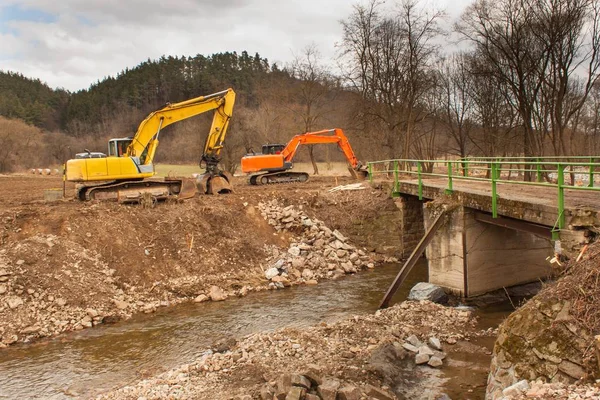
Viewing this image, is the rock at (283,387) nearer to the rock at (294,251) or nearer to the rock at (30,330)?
the rock at (30,330)

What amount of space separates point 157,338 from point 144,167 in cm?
810

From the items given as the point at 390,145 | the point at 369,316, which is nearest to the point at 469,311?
the point at 369,316

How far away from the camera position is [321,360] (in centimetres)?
828

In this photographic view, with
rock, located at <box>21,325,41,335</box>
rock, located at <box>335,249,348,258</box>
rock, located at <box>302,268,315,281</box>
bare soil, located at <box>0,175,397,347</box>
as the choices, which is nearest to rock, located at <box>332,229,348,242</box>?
bare soil, located at <box>0,175,397,347</box>

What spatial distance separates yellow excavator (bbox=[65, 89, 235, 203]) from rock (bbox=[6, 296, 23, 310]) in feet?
17.5

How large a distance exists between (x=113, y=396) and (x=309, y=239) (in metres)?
10.0

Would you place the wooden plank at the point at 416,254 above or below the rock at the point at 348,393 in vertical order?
above

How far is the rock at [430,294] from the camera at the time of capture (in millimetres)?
11680

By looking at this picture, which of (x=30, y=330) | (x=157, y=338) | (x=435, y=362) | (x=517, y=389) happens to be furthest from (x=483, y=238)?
(x=30, y=330)

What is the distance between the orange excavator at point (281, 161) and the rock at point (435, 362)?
14.9 metres

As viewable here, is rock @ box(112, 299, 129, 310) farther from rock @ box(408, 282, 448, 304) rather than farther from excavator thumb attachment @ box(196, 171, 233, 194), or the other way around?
rock @ box(408, 282, 448, 304)

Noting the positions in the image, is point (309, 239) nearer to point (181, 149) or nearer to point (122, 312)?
point (122, 312)

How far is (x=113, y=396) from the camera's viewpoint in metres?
7.59

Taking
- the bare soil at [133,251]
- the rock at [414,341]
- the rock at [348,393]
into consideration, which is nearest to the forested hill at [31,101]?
the bare soil at [133,251]
